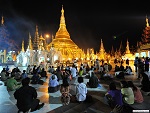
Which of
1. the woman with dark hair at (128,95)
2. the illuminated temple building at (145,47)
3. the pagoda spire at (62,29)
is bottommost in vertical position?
the woman with dark hair at (128,95)

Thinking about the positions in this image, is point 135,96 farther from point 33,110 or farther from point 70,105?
→ point 33,110

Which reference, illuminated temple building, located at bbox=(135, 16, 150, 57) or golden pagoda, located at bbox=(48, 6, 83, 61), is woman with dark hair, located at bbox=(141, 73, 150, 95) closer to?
illuminated temple building, located at bbox=(135, 16, 150, 57)

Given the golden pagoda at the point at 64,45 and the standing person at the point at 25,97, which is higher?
the golden pagoda at the point at 64,45

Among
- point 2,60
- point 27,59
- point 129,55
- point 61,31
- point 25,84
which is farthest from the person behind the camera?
point 61,31

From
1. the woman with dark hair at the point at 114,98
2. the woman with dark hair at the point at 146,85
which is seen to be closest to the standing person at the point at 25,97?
the woman with dark hair at the point at 114,98

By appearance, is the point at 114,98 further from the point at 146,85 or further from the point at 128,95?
the point at 146,85

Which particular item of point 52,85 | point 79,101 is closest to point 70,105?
point 79,101

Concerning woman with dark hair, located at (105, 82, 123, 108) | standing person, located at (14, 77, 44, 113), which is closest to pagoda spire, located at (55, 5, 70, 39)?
woman with dark hair, located at (105, 82, 123, 108)

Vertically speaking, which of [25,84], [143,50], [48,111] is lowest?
[48,111]

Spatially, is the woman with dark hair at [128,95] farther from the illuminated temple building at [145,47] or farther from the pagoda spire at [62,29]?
the pagoda spire at [62,29]

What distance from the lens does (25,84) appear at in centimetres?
477

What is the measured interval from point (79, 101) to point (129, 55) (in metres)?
46.6

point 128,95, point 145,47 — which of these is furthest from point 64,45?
point 128,95

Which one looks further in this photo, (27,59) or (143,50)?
(143,50)
